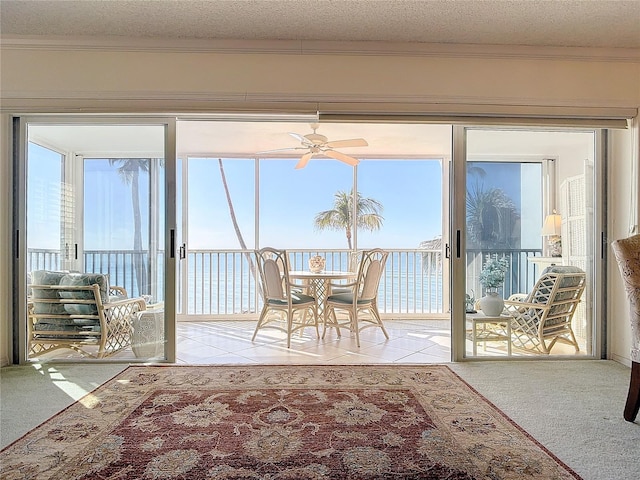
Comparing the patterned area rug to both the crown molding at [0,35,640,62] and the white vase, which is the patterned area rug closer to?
the white vase

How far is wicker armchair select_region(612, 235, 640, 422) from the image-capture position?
2.20 metres

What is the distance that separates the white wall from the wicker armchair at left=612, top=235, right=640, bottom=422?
1377mm

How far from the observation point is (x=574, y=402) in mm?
2521

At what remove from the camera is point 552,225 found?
354 cm

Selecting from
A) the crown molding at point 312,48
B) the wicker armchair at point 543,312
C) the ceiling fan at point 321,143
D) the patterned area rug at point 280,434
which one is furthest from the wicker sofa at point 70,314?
the wicker armchair at point 543,312

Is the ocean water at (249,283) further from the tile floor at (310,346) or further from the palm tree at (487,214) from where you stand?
the palm tree at (487,214)

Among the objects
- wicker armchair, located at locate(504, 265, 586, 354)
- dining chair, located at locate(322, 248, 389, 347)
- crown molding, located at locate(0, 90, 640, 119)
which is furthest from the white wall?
dining chair, located at locate(322, 248, 389, 347)

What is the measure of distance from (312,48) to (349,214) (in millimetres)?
3096

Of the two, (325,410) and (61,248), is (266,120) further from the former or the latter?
(325,410)

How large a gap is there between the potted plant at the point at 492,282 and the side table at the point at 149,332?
256 centimetres

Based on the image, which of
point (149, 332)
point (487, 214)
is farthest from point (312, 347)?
point (487, 214)

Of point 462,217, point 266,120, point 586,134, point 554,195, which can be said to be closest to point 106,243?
point 266,120

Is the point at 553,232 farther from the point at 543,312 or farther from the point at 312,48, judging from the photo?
the point at 312,48

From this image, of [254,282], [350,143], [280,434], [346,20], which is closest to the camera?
[280,434]
